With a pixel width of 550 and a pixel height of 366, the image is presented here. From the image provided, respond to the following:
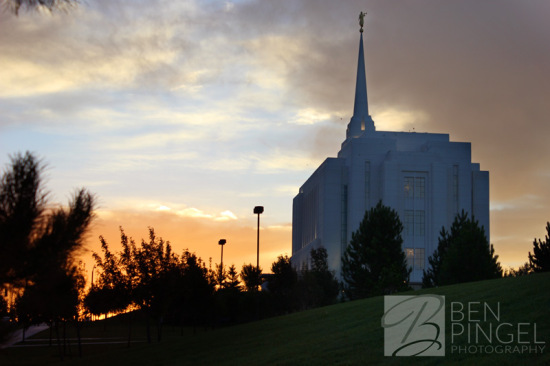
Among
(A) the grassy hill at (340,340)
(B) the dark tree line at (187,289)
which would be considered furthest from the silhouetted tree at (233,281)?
(A) the grassy hill at (340,340)

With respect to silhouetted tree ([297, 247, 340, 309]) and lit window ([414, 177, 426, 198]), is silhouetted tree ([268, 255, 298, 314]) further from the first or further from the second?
lit window ([414, 177, 426, 198])

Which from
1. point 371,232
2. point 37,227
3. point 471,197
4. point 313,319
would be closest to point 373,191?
point 471,197

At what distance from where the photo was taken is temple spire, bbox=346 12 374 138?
371 ft

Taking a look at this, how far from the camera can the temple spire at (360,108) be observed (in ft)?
371

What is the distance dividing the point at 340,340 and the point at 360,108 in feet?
314

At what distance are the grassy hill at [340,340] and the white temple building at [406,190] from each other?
210ft

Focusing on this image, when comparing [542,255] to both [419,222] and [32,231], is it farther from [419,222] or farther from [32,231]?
[419,222]

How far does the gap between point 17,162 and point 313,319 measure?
72.7 ft

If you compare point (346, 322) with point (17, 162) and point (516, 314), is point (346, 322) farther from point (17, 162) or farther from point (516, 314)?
point (17, 162)

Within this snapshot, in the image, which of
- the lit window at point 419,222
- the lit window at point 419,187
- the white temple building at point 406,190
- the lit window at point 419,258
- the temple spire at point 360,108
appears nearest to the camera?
the lit window at point 419,258

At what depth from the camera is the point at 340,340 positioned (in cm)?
2186

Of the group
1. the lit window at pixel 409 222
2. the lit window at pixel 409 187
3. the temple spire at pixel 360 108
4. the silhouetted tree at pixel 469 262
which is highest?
the temple spire at pixel 360 108

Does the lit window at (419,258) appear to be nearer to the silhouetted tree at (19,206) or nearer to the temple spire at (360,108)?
the temple spire at (360,108)

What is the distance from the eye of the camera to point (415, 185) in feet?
325
